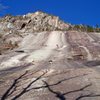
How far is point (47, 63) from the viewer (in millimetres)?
17641

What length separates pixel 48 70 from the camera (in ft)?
47.9

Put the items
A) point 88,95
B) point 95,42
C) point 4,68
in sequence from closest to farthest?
point 88,95, point 4,68, point 95,42

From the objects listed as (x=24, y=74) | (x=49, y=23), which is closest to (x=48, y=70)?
(x=24, y=74)

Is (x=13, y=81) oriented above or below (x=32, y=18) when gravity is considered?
below

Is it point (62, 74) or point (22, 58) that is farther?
point (22, 58)

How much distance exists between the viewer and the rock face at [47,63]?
10.7 metres

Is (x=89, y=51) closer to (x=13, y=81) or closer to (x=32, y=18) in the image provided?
(x=13, y=81)

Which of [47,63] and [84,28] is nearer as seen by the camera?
[47,63]

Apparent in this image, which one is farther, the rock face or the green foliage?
the green foliage

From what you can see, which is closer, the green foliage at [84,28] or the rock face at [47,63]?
the rock face at [47,63]

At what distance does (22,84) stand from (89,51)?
33.5 feet

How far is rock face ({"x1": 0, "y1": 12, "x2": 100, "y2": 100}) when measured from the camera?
421 inches

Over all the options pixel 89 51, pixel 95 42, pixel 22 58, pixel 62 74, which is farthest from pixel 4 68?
pixel 95 42

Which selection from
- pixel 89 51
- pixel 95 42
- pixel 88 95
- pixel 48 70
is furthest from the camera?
pixel 95 42
